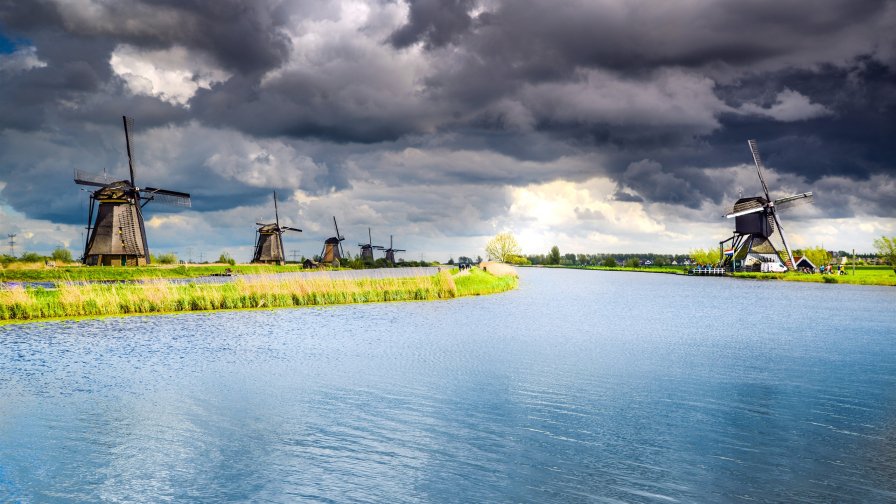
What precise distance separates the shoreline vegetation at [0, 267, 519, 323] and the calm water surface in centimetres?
468

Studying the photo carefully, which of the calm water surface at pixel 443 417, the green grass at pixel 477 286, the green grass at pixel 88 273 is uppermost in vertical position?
the green grass at pixel 88 273

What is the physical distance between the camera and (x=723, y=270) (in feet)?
297

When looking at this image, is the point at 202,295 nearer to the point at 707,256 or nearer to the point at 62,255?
the point at 62,255

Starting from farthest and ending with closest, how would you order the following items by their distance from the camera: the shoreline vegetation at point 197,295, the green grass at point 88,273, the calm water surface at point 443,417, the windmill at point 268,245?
A: 1. the windmill at point 268,245
2. the green grass at point 88,273
3. the shoreline vegetation at point 197,295
4. the calm water surface at point 443,417

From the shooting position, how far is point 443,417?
10297 mm

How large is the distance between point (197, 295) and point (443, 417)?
23.4 m

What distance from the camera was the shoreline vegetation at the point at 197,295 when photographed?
25.7m

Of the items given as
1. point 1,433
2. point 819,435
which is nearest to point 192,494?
point 1,433

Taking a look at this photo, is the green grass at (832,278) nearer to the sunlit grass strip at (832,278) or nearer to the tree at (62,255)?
the sunlit grass strip at (832,278)

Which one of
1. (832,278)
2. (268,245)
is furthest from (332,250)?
(832,278)

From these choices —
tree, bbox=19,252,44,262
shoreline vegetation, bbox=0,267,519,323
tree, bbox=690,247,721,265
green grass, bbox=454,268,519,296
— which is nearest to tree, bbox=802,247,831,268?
tree, bbox=690,247,721,265

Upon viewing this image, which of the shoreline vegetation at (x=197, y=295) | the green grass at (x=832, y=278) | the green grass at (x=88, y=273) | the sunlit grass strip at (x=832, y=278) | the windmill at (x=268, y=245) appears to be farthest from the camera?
the windmill at (x=268, y=245)

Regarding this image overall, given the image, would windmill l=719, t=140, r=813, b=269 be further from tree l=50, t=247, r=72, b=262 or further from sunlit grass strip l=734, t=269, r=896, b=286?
tree l=50, t=247, r=72, b=262

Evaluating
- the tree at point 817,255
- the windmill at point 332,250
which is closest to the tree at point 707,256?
the tree at point 817,255
